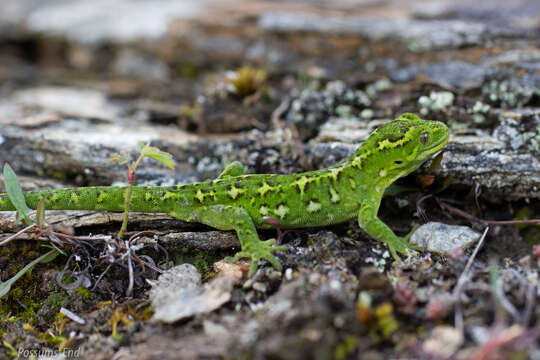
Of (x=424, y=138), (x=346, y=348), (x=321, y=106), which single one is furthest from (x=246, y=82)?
(x=346, y=348)

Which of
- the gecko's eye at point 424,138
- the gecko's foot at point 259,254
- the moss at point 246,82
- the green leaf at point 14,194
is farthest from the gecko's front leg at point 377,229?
the green leaf at point 14,194

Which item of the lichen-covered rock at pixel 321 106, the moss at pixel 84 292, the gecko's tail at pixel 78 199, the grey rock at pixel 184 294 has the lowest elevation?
the moss at pixel 84 292

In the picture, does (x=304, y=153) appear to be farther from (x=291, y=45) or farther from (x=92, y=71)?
(x=92, y=71)

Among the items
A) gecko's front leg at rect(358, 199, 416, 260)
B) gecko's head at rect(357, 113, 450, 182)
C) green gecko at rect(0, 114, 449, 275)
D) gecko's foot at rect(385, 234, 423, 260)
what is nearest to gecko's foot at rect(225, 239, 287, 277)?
green gecko at rect(0, 114, 449, 275)

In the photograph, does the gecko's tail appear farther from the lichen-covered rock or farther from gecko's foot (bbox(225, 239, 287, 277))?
the lichen-covered rock

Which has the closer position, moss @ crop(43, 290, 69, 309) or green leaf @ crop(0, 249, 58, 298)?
green leaf @ crop(0, 249, 58, 298)

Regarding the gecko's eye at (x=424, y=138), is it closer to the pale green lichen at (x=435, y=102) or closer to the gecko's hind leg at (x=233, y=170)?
the pale green lichen at (x=435, y=102)

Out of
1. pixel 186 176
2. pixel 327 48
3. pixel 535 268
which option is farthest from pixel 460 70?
pixel 186 176
